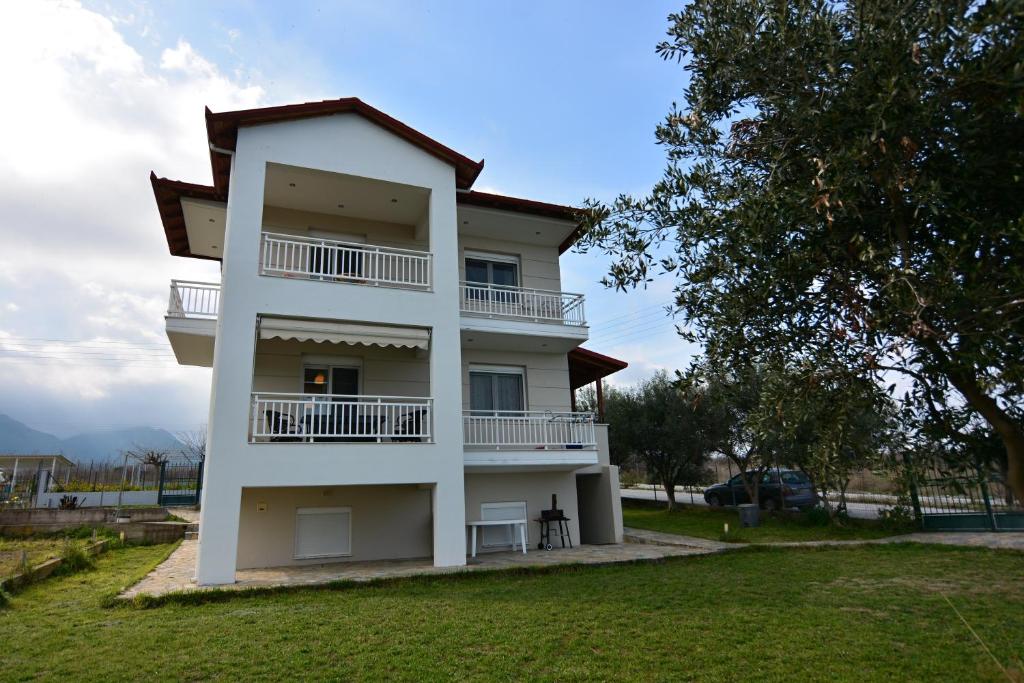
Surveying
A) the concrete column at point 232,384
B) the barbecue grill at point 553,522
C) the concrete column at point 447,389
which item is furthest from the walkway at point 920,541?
the concrete column at point 232,384

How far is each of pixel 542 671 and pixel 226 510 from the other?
7.34 metres

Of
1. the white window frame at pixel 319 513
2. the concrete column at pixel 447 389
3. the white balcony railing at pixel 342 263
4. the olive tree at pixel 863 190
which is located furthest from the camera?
the white window frame at pixel 319 513

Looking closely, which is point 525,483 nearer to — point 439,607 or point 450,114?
point 439,607

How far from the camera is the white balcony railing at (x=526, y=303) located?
53.4 ft

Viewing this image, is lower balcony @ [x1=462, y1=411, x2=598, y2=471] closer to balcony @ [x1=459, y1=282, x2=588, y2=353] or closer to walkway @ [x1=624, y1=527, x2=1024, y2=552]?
balcony @ [x1=459, y1=282, x2=588, y2=353]

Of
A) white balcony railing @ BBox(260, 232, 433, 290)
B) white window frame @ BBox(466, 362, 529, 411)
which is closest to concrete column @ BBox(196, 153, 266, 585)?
white balcony railing @ BBox(260, 232, 433, 290)

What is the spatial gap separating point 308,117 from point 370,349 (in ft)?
18.4

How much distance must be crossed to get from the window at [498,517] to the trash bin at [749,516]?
29.4ft

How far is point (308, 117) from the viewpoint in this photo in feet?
44.2

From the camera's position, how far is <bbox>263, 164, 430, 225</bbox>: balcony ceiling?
13719 millimetres

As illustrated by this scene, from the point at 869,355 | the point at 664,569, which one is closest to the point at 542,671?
the point at 869,355

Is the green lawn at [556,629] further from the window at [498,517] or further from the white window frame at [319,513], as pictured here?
the window at [498,517]

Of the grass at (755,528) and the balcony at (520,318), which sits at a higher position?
the balcony at (520,318)

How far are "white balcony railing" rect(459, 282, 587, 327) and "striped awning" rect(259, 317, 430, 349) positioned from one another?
296cm
